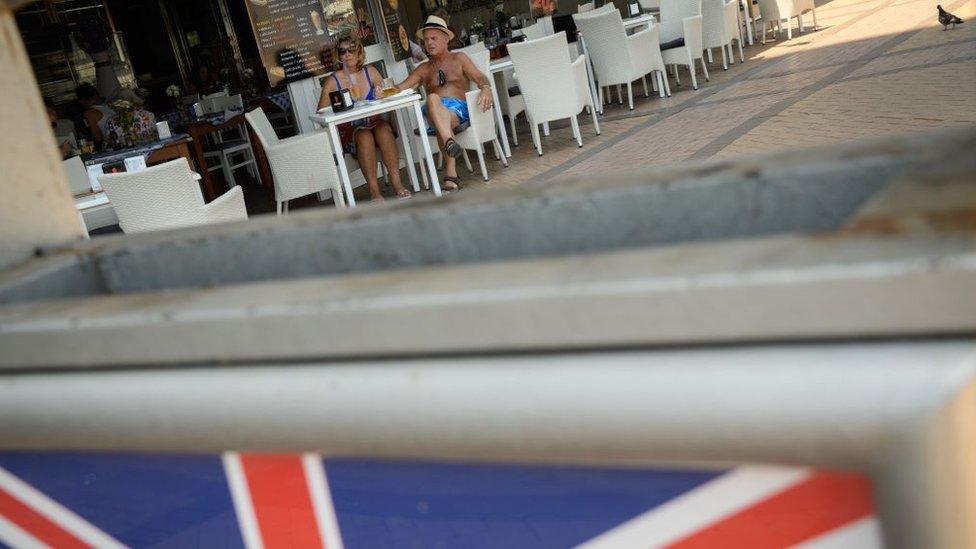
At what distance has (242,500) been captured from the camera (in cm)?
93

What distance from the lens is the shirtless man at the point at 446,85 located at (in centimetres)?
708

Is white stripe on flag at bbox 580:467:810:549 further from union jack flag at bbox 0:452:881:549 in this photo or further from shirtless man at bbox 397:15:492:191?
shirtless man at bbox 397:15:492:191

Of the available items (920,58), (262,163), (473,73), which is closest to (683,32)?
(920,58)

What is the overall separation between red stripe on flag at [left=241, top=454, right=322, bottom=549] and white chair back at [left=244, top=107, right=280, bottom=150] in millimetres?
5778

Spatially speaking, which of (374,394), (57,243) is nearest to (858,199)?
(374,394)

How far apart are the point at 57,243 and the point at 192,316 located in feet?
2.14

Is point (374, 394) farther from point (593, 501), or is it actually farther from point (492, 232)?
point (492, 232)

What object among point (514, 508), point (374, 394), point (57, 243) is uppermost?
point (57, 243)

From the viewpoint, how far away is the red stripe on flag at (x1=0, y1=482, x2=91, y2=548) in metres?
1.08

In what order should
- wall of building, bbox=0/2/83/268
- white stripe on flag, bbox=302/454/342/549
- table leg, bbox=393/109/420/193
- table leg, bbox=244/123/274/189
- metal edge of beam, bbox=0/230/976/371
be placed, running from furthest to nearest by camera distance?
table leg, bbox=244/123/274/189 < table leg, bbox=393/109/420/193 < wall of building, bbox=0/2/83/268 < white stripe on flag, bbox=302/454/342/549 < metal edge of beam, bbox=0/230/976/371

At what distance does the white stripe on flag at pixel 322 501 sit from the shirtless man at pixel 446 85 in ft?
20.4

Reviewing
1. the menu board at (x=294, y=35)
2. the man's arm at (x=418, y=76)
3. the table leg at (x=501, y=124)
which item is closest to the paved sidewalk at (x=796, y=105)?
the table leg at (x=501, y=124)

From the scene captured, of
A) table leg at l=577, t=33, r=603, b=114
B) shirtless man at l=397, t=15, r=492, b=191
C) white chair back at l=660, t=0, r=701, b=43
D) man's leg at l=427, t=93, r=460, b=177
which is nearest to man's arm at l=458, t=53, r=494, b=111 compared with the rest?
shirtless man at l=397, t=15, r=492, b=191

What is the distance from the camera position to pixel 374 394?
0.74 metres
